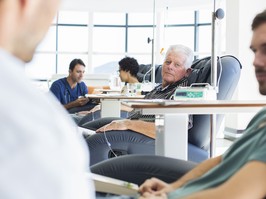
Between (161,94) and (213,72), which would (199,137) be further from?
(161,94)

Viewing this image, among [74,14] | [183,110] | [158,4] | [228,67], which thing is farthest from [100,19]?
[183,110]

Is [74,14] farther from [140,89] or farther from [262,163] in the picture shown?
[262,163]

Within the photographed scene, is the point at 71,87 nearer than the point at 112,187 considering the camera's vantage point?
No

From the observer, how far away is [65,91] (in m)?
5.19

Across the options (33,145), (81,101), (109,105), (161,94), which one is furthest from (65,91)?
(33,145)

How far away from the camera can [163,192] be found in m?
1.34

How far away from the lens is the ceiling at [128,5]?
301 inches

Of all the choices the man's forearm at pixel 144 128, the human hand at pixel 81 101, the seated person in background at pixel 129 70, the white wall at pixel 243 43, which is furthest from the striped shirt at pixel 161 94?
the white wall at pixel 243 43

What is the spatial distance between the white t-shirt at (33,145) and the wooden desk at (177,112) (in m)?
1.34

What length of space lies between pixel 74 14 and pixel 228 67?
331 inches

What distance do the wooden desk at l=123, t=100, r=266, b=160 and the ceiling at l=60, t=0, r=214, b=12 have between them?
5646 millimetres

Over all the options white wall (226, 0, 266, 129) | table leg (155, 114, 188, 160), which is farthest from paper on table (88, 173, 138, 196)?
white wall (226, 0, 266, 129)

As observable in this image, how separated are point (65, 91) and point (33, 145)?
194 inches

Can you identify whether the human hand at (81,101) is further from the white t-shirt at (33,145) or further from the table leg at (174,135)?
the white t-shirt at (33,145)
